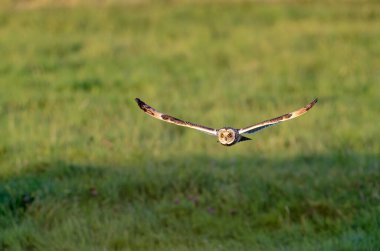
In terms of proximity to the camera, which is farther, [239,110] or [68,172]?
[239,110]

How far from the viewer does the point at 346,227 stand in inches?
258

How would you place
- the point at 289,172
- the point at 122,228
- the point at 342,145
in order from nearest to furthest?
the point at 122,228 → the point at 289,172 → the point at 342,145

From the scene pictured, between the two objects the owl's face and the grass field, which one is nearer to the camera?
the owl's face

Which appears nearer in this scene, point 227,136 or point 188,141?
point 227,136

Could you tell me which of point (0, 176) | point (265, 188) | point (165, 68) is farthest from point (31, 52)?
point (265, 188)

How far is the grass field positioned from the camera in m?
6.59

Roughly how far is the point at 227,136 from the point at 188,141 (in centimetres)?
533

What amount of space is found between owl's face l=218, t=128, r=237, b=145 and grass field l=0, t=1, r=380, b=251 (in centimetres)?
261

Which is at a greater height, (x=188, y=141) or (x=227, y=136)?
(x=188, y=141)

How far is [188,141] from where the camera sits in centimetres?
886

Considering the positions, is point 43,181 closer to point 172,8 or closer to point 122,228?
point 122,228

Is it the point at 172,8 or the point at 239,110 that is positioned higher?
the point at 172,8

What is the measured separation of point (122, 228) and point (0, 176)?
161cm

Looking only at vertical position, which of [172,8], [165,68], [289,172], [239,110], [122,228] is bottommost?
[122,228]
